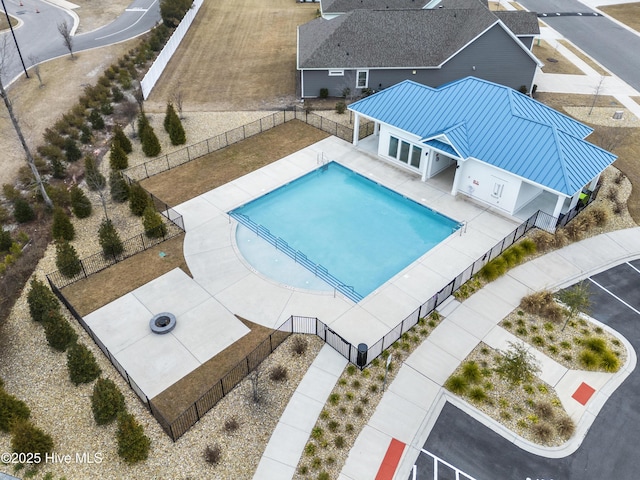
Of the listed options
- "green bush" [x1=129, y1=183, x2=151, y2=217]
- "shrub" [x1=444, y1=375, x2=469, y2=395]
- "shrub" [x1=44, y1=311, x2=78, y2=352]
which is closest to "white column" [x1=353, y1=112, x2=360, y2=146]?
"green bush" [x1=129, y1=183, x2=151, y2=217]

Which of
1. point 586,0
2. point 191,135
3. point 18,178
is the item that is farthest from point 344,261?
point 586,0

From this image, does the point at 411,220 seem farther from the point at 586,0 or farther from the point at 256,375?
the point at 586,0

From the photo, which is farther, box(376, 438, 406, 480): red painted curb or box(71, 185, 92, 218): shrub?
box(71, 185, 92, 218): shrub

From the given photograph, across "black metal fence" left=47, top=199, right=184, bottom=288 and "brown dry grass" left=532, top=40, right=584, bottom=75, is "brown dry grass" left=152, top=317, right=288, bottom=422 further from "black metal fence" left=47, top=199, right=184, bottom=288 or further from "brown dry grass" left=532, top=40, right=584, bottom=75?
"brown dry grass" left=532, top=40, right=584, bottom=75

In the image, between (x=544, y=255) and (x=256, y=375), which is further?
(x=544, y=255)

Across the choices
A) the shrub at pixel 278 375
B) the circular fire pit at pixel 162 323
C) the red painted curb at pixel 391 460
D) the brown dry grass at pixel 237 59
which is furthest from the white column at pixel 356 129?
the red painted curb at pixel 391 460

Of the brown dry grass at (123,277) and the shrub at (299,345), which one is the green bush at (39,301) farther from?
the shrub at (299,345)
